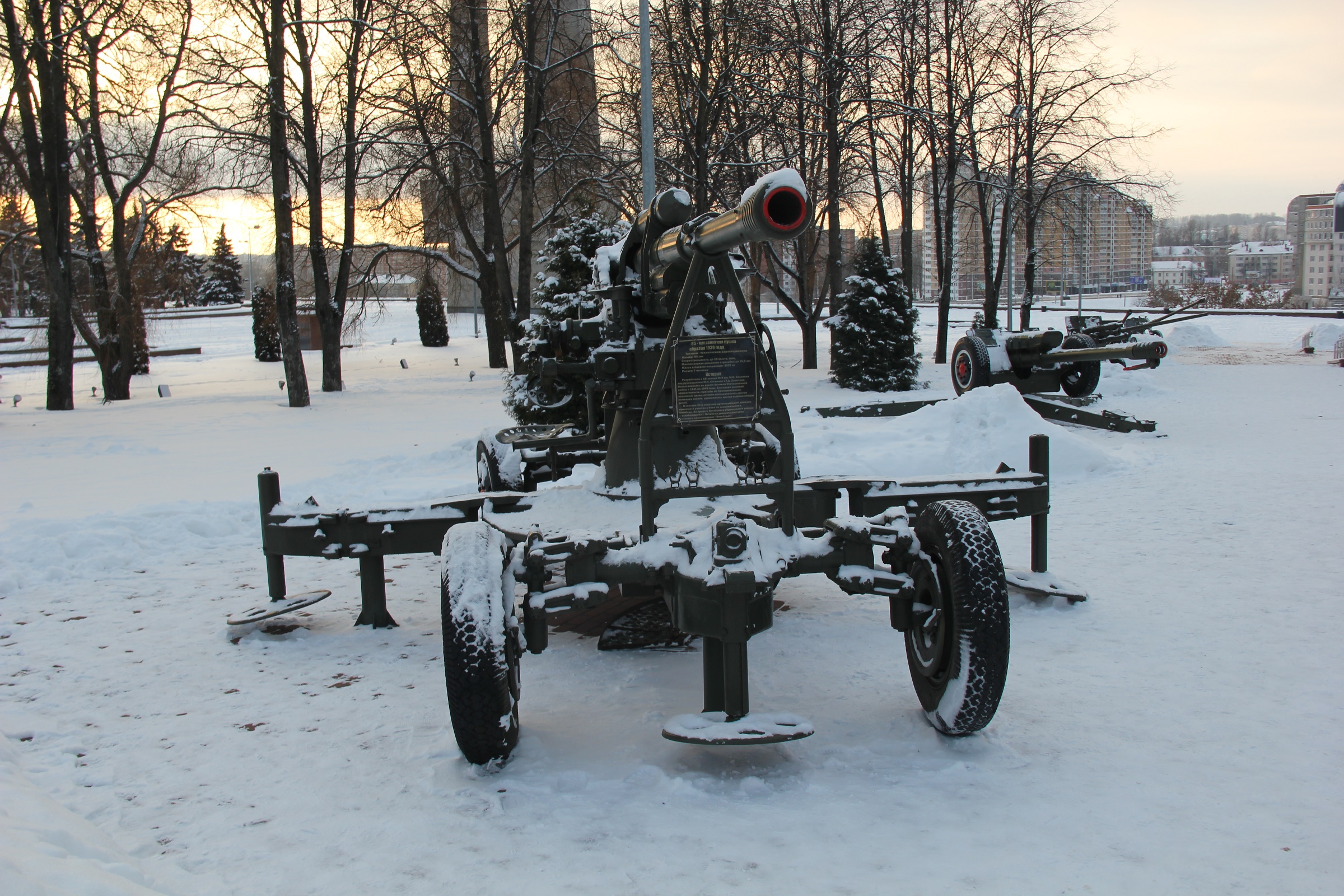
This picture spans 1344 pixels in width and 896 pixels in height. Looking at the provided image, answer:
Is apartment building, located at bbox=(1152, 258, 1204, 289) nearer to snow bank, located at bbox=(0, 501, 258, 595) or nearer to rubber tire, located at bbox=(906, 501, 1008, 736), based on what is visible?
snow bank, located at bbox=(0, 501, 258, 595)

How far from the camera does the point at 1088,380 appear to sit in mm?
14523

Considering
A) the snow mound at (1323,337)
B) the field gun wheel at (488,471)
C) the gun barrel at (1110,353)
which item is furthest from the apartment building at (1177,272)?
the field gun wheel at (488,471)

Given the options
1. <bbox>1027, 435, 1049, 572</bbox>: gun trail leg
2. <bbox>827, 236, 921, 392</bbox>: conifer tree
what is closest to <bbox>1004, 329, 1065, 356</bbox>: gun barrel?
<bbox>827, 236, 921, 392</bbox>: conifer tree

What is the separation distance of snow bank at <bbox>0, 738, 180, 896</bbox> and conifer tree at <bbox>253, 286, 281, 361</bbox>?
100 feet

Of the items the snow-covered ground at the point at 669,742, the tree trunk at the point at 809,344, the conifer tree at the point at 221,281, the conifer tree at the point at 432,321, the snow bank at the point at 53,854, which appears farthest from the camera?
the conifer tree at the point at 221,281

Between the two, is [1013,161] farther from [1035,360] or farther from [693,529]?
[693,529]

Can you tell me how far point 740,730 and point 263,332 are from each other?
3151cm

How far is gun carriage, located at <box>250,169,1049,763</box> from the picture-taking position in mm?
3689

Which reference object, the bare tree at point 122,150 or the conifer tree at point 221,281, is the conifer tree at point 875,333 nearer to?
the bare tree at point 122,150

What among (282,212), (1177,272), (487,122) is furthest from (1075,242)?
(1177,272)

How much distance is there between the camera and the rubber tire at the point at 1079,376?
14453 millimetres

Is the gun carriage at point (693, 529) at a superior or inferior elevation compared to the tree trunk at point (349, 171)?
inferior

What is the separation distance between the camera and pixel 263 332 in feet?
104

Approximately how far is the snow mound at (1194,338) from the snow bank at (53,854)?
28656 mm
